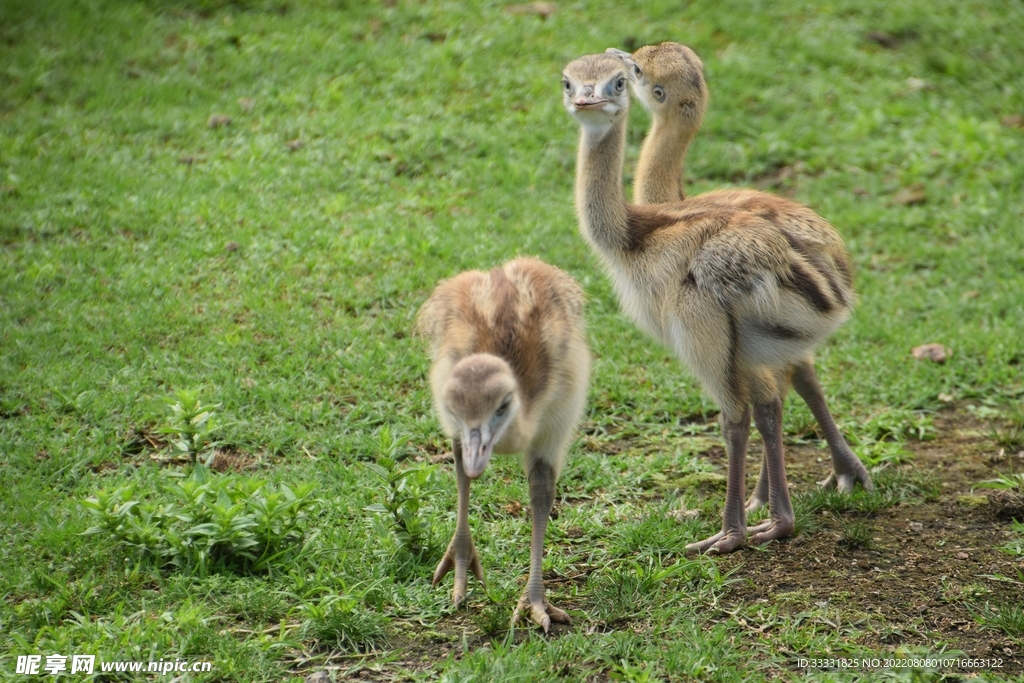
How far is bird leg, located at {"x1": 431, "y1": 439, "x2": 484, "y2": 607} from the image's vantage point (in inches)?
194

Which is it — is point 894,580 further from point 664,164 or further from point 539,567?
point 664,164

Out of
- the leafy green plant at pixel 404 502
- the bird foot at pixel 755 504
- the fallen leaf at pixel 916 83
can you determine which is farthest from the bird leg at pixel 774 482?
the fallen leaf at pixel 916 83

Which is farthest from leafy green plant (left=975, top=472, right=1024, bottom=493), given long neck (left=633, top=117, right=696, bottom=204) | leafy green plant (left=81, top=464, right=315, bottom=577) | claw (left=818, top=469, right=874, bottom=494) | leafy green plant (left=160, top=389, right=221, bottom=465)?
leafy green plant (left=160, top=389, right=221, bottom=465)

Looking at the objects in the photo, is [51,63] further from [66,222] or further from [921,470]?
[921,470]

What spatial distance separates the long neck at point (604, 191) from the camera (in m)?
5.67

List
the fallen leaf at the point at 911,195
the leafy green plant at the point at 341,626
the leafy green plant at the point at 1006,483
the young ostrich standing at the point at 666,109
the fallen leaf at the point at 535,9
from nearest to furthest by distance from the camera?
1. the leafy green plant at the point at 341,626
2. the leafy green plant at the point at 1006,483
3. the young ostrich standing at the point at 666,109
4. the fallen leaf at the point at 911,195
5. the fallen leaf at the point at 535,9

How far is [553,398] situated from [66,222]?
16.0ft

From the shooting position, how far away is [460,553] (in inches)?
197

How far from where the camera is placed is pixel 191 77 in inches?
399

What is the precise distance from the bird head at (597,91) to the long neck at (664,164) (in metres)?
0.79

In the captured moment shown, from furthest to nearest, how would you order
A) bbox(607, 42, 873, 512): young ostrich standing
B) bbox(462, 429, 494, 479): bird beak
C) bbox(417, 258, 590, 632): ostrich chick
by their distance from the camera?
bbox(607, 42, 873, 512): young ostrich standing, bbox(417, 258, 590, 632): ostrich chick, bbox(462, 429, 494, 479): bird beak

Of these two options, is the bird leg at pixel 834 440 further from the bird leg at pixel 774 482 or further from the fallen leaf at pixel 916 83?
the fallen leaf at pixel 916 83

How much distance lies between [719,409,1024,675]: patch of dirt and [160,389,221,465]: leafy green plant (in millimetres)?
2690

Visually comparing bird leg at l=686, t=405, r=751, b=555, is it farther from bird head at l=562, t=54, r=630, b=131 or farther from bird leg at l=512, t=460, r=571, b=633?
bird head at l=562, t=54, r=630, b=131
